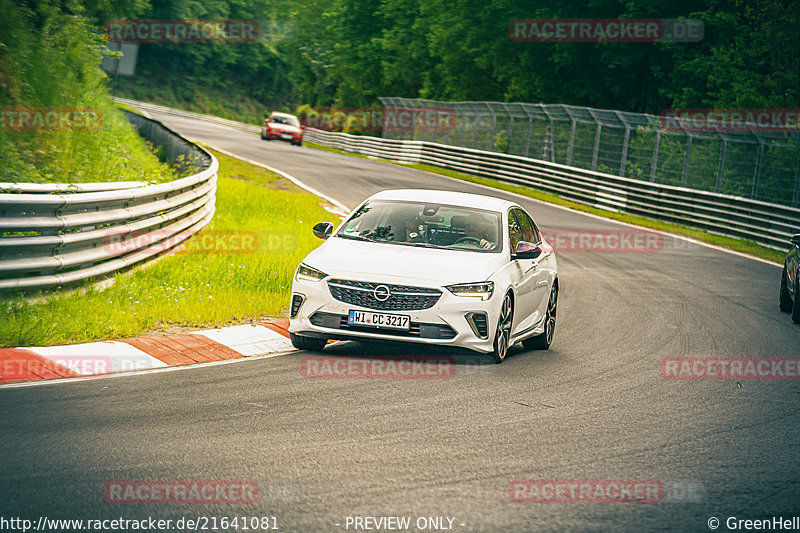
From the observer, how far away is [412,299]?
873cm

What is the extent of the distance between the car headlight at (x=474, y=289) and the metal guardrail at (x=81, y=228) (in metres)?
3.80

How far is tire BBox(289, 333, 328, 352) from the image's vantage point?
914cm

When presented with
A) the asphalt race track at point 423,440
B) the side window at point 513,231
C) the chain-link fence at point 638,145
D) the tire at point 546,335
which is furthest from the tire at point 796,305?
the chain-link fence at point 638,145

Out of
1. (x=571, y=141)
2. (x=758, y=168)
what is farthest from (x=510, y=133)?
(x=758, y=168)

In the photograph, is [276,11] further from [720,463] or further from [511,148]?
[720,463]

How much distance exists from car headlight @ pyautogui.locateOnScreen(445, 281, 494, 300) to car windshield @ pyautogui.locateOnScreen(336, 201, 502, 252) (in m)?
0.83

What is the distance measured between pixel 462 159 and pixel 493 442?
34.1m

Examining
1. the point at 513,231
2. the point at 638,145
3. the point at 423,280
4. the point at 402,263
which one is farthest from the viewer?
the point at 638,145

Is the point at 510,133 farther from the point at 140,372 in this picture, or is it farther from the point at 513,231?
the point at 140,372

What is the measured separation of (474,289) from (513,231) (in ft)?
5.58

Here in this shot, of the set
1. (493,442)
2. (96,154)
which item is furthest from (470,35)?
(493,442)

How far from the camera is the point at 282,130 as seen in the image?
54.9m

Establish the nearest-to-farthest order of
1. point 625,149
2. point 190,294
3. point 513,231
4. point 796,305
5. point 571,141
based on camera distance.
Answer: point 513,231, point 190,294, point 796,305, point 625,149, point 571,141

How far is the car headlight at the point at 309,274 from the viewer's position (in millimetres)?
8992
